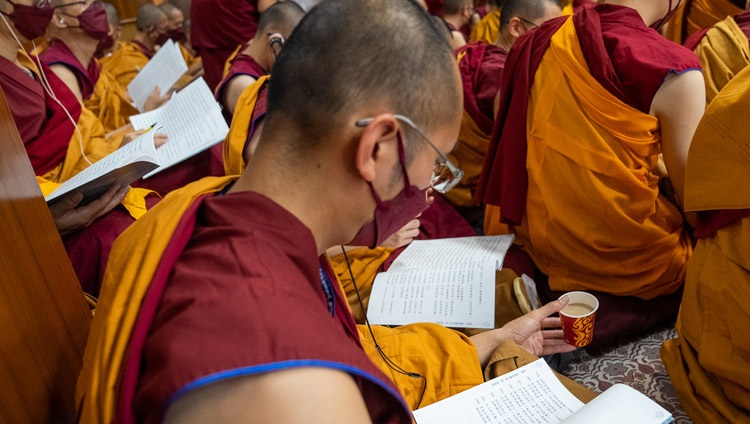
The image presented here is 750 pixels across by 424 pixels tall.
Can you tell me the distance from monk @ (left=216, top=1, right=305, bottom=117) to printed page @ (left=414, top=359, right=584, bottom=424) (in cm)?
160

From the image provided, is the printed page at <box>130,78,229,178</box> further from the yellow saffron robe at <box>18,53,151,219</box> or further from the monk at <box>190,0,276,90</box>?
the monk at <box>190,0,276,90</box>

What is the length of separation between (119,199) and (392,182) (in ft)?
3.68

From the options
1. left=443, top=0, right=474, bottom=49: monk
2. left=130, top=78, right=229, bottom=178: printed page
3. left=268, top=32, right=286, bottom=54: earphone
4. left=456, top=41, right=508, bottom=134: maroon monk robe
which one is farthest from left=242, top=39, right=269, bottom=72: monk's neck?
left=443, top=0, right=474, bottom=49: monk

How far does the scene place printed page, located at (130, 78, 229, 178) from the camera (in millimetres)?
2031

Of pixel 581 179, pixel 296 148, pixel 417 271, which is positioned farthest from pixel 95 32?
pixel 296 148

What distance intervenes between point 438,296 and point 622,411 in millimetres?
622

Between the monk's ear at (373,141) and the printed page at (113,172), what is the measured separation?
79 centimetres

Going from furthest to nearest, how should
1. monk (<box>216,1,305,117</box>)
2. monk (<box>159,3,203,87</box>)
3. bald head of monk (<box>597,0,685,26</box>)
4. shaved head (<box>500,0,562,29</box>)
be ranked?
monk (<box>159,3,203,87</box>)
shaved head (<box>500,0,562,29</box>)
monk (<box>216,1,305,117</box>)
bald head of monk (<box>597,0,685,26</box>)

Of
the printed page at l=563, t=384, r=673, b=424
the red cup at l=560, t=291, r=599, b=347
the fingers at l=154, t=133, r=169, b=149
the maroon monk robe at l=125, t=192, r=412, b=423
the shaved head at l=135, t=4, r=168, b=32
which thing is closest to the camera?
the maroon monk robe at l=125, t=192, r=412, b=423

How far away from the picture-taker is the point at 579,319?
129 cm

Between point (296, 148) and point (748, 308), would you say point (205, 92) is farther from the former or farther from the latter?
point (748, 308)

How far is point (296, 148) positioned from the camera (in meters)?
0.79

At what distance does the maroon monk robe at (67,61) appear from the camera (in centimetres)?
310

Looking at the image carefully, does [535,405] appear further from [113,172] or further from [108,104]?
[108,104]
